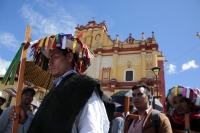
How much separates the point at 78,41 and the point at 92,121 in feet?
3.18

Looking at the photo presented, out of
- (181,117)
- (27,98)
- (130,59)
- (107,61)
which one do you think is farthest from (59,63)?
(107,61)

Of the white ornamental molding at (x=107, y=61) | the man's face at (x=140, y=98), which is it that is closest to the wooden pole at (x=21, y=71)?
the man's face at (x=140, y=98)

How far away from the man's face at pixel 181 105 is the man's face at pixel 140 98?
16.5 inches

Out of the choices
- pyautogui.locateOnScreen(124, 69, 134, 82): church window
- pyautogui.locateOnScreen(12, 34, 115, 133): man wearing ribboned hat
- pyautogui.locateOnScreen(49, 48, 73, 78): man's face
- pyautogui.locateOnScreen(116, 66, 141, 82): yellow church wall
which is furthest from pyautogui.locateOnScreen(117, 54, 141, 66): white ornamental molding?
pyautogui.locateOnScreen(12, 34, 115, 133): man wearing ribboned hat

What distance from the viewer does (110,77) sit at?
17938 mm

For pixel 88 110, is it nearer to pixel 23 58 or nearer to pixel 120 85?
pixel 23 58

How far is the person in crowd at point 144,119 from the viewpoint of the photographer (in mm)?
1881

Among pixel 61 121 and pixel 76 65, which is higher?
pixel 76 65

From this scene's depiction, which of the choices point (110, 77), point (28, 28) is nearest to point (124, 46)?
point (110, 77)

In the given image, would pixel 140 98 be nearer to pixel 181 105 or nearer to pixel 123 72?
pixel 181 105

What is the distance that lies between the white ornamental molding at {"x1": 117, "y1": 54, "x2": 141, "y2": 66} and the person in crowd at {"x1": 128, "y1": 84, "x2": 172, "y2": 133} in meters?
15.6

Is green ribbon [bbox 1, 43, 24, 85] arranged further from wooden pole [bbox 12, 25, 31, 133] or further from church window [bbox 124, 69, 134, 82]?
church window [bbox 124, 69, 134, 82]

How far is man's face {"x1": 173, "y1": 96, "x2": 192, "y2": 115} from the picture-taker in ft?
7.52

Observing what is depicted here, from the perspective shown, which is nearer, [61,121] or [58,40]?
[61,121]
